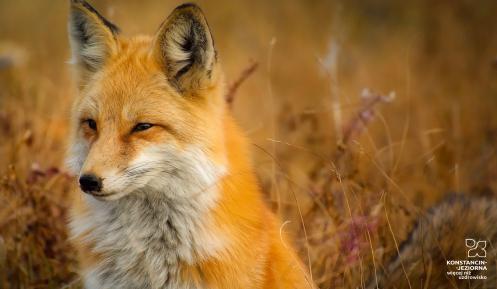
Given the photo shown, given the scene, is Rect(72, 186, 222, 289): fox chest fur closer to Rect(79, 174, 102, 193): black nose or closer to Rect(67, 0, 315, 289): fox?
Rect(67, 0, 315, 289): fox

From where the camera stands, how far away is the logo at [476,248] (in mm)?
3590

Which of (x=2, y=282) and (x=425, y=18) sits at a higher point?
(x=425, y=18)

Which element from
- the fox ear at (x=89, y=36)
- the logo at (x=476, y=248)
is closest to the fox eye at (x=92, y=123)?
the fox ear at (x=89, y=36)

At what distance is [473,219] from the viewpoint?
371 cm

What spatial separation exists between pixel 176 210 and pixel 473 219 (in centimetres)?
182

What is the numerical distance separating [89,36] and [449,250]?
246 cm

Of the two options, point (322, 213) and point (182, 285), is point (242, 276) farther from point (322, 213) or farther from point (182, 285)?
point (322, 213)

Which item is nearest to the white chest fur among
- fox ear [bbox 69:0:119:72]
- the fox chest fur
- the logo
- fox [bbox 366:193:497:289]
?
the fox chest fur

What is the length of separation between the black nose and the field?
3.28 ft

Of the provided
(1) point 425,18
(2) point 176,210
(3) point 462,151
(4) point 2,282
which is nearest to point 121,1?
(1) point 425,18

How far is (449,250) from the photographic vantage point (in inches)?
144

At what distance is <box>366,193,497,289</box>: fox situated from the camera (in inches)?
137

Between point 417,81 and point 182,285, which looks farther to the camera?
point 417,81

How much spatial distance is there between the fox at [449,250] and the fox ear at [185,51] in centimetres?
147
